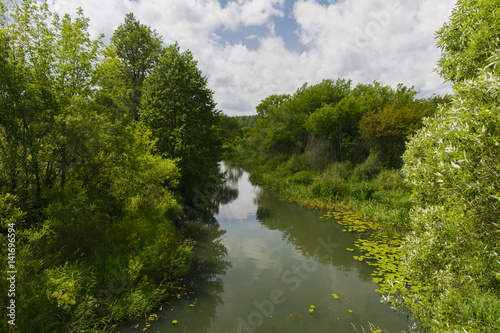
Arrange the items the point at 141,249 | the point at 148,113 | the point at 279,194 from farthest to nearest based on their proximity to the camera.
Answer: the point at 279,194, the point at 148,113, the point at 141,249

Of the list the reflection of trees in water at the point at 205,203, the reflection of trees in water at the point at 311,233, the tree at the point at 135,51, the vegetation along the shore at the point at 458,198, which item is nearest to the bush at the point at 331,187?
the reflection of trees in water at the point at 311,233

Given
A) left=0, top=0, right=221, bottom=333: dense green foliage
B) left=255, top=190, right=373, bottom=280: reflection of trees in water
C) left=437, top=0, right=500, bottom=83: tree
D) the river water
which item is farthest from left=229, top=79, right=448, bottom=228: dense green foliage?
left=0, top=0, right=221, bottom=333: dense green foliage

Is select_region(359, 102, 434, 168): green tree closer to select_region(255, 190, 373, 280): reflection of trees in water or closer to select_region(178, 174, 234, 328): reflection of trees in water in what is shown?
select_region(255, 190, 373, 280): reflection of trees in water

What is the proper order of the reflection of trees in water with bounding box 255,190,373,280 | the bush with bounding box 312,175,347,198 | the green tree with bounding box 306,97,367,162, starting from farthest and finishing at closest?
the green tree with bounding box 306,97,367,162 < the bush with bounding box 312,175,347,198 < the reflection of trees in water with bounding box 255,190,373,280

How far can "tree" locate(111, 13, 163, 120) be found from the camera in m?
18.5

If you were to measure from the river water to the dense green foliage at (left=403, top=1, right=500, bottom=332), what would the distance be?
2257 mm

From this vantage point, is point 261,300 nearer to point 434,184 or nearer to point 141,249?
point 141,249

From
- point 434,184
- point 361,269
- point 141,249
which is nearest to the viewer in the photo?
point 434,184

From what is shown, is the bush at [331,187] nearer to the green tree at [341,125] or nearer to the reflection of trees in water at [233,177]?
the green tree at [341,125]

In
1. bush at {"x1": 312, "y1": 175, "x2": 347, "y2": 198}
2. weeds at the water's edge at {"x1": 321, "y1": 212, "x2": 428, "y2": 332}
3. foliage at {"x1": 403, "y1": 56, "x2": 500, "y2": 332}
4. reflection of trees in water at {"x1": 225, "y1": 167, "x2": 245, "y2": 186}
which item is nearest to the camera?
foliage at {"x1": 403, "y1": 56, "x2": 500, "y2": 332}

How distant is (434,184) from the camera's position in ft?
13.2

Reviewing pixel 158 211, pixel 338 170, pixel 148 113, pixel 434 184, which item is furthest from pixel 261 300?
pixel 338 170

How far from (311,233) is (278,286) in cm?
523

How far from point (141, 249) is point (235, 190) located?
56.3 ft
